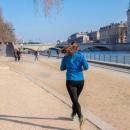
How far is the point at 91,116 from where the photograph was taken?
945 cm

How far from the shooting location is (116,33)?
A: 18075cm

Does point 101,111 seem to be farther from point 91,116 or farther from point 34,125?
point 34,125

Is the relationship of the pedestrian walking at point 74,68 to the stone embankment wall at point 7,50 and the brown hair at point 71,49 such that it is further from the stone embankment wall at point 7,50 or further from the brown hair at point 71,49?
the stone embankment wall at point 7,50

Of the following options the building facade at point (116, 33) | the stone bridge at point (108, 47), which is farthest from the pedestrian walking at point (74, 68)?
the building facade at point (116, 33)

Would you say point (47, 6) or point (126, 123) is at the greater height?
point (47, 6)

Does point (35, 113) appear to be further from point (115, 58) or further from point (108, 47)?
point (108, 47)

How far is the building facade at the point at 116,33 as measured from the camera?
175m

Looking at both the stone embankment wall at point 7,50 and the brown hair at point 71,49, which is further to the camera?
the stone embankment wall at point 7,50

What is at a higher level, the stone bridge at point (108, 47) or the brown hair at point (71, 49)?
the brown hair at point (71, 49)

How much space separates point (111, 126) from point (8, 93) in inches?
266

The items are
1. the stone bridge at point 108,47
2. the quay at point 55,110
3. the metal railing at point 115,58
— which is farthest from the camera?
the stone bridge at point 108,47

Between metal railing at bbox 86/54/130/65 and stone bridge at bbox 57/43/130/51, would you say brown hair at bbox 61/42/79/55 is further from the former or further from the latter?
stone bridge at bbox 57/43/130/51

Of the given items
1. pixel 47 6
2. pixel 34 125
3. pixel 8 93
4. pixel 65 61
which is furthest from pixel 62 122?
pixel 8 93

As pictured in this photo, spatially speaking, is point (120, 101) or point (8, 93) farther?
point (8, 93)
